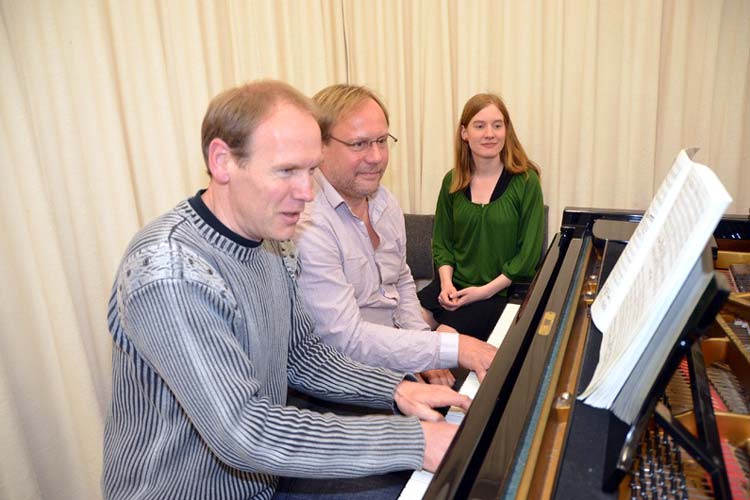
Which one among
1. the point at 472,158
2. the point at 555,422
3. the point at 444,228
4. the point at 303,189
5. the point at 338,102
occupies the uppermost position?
the point at 338,102

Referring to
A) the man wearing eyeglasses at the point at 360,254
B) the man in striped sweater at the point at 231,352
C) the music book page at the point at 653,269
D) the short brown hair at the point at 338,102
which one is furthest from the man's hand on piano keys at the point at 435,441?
the short brown hair at the point at 338,102

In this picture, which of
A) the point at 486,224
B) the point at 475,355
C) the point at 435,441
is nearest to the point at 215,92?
the point at 486,224

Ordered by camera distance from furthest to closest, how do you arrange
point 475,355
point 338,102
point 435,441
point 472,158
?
point 472,158 < point 338,102 < point 475,355 < point 435,441

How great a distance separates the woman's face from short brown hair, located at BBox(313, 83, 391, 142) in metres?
1.16

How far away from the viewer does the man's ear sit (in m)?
1.14

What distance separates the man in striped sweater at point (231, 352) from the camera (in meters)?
1.02

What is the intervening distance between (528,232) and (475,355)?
1543 mm

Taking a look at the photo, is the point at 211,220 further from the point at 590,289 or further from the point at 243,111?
the point at 590,289

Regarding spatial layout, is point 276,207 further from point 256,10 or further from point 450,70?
point 450,70

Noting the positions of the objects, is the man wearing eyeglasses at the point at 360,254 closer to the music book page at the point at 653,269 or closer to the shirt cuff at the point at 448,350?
the shirt cuff at the point at 448,350

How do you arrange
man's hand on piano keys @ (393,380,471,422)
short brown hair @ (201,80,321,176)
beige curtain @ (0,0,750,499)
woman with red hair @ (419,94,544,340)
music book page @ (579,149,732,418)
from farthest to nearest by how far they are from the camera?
woman with red hair @ (419,94,544,340) → beige curtain @ (0,0,750,499) → man's hand on piano keys @ (393,380,471,422) → short brown hair @ (201,80,321,176) → music book page @ (579,149,732,418)

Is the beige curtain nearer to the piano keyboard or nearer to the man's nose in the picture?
the man's nose

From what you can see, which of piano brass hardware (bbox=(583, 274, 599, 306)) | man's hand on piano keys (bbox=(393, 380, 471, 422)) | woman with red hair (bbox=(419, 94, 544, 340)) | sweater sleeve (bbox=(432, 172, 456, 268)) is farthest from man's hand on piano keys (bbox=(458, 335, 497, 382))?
sweater sleeve (bbox=(432, 172, 456, 268))

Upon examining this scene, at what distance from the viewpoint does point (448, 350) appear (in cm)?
157
